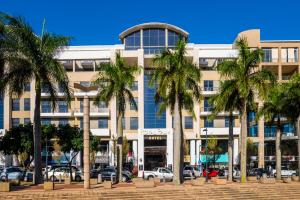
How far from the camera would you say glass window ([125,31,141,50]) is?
281 ft

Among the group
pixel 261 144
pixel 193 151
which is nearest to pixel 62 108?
pixel 193 151

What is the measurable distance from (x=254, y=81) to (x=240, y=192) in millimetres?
10677

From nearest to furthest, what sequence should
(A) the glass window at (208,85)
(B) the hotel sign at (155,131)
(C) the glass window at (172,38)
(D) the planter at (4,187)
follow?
(D) the planter at (4,187) → (B) the hotel sign at (155,131) → (A) the glass window at (208,85) → (C) the glass window at (172,38)

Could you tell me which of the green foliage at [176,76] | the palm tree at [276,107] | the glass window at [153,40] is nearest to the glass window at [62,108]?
the glass window at [153,40]

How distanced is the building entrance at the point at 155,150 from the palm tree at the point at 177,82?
1549 inches

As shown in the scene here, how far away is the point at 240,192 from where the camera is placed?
115ft

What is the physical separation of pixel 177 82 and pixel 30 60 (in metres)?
11.3

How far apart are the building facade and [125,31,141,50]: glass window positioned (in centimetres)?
95

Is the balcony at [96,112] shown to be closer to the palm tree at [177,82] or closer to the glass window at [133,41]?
the glass window at [133,41]

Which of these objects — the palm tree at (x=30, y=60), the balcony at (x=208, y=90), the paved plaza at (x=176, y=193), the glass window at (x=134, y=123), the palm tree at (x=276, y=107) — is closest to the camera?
the paved plaza at (x=176, y=193)

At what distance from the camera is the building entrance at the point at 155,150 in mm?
80625

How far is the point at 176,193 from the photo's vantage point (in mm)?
33781

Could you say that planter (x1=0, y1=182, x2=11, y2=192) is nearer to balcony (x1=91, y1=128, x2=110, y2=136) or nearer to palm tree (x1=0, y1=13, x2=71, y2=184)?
palm tree (x1=0, y1=13, x2=71, y2=184)

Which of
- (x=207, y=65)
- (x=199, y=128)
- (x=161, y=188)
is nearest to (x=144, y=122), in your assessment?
(x=199, y=128)
